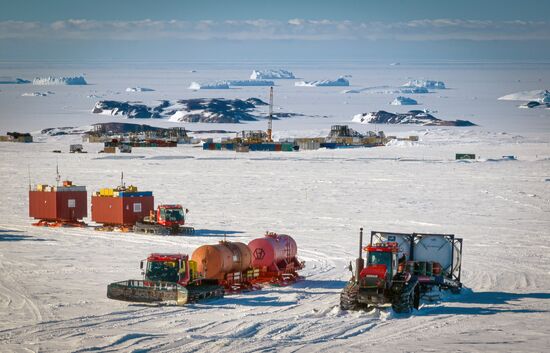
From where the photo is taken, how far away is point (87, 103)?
191 metres

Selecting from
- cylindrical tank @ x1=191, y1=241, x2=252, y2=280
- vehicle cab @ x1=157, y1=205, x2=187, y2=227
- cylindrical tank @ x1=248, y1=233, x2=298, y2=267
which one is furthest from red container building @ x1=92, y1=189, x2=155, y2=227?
cylindrical tank @ x1=191, y1=241, x2=252, y2=280

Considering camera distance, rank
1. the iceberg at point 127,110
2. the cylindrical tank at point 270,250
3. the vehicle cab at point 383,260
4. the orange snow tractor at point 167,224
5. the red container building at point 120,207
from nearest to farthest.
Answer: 1. the vehicle cab at point 383,260
2. the cylindrical tank at point 270,250
3. the orange snow tractor at point 167,224
4. the red container building at point 120,207
5. the iceberg at point 127,110

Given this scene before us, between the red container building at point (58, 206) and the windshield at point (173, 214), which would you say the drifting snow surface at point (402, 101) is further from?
the windshield at point (173, 214)

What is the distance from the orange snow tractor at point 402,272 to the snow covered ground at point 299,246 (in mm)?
379

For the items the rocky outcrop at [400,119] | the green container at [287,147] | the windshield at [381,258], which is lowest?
the windshield at [381,258]

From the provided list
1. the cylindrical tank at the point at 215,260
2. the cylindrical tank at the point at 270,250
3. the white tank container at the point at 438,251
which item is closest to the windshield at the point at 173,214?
the cylindrical tank at the point at 270,250

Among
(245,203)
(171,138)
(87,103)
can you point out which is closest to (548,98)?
(87,103)

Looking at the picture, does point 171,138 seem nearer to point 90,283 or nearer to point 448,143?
point 448,143

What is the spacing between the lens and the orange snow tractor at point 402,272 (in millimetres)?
21828

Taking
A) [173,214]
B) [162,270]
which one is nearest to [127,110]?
[173,214]

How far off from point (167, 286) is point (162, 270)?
460mm

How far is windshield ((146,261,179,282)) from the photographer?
23203 mm

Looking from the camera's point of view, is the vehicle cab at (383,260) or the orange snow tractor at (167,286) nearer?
the vehicle cab at (383,260)

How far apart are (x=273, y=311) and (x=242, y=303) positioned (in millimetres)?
1268
